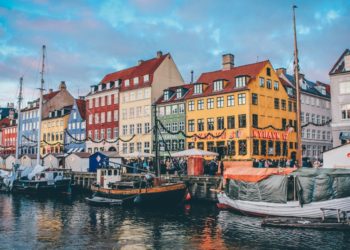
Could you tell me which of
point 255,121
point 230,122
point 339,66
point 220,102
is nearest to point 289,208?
point 339,66

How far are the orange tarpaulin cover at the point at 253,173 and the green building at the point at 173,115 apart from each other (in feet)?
104

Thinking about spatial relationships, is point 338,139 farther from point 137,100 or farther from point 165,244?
point 137,100

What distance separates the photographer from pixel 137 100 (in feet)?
231

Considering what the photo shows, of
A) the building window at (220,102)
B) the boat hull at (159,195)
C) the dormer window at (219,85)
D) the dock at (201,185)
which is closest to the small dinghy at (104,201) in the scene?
the boat hull at (159,195)

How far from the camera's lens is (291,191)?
26984 mm

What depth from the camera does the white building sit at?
4441cm

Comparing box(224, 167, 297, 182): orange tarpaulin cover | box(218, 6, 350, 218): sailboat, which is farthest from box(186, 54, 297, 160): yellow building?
box(218, 6, 350, 218): sailboat

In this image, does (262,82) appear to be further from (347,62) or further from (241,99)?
(347,62)

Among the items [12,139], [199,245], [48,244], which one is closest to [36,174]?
[48,244]

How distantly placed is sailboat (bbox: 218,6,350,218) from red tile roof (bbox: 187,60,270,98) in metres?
27.7

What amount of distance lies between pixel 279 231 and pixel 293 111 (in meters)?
41.7

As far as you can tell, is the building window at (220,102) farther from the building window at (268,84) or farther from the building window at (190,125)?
the building window at (268,84)

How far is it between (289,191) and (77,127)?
61.3m

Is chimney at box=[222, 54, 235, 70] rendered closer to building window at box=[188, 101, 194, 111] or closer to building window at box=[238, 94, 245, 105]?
building window at box=[188, 101, 194, 111]
